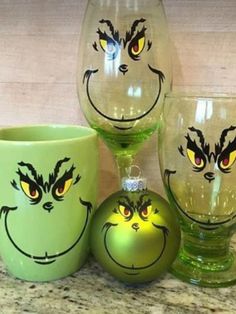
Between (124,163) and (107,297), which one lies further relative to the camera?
(124,163)

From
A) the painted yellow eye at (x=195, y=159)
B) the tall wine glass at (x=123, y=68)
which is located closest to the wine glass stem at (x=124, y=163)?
the tall wine glass at (x=123, y=68)

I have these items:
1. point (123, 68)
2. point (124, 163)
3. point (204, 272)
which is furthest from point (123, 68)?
point (204, 272)

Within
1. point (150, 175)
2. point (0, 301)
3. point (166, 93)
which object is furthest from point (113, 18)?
point (0, 301)

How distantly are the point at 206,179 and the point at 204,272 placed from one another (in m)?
0.11

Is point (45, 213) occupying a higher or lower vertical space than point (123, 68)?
lower

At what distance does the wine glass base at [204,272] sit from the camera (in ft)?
1.58

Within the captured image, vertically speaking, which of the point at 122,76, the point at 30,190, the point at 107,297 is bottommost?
the point at 107,297

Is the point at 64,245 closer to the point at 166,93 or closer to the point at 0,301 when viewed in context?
the point at 0,301

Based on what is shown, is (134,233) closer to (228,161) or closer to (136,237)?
(136,237)

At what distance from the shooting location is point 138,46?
1.76 feet

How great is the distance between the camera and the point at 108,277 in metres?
0.50

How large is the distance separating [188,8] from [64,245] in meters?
0.39

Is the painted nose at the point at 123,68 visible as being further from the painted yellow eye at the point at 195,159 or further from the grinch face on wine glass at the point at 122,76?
the painted yellow eye at the point at 195,159

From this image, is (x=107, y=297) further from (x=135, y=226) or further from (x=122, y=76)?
(x=122, y=76)
